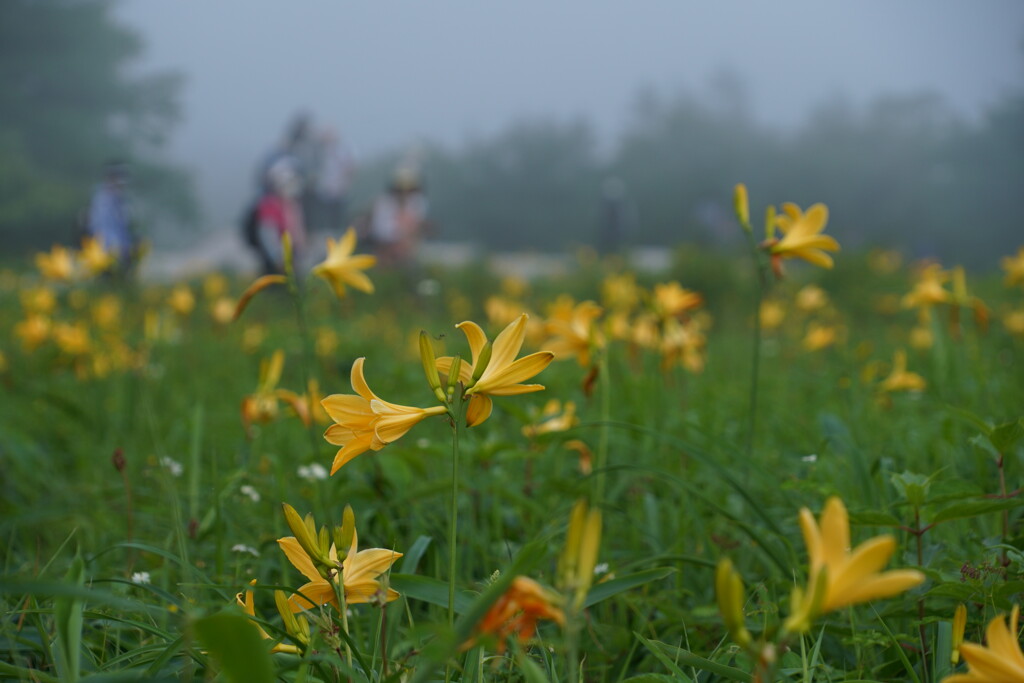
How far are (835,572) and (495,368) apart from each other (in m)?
0.35

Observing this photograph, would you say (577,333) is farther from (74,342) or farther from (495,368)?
(74,342)

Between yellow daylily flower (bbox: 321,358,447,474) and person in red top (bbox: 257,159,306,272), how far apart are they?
8.46 meters

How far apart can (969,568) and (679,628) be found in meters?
0.42

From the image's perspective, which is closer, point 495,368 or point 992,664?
point 992,664

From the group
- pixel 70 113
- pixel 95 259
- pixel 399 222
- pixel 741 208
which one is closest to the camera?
pixel 741 208

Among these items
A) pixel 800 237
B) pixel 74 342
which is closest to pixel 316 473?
pixel 800 237

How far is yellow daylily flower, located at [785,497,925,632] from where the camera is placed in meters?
0.44

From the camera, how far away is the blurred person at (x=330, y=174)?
43.3 feet

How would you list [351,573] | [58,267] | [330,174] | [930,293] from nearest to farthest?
1. [351,573]
2. [930,293]
3. [58,267]
4. [330,174]

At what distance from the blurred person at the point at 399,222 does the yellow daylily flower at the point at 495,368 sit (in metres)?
9.92

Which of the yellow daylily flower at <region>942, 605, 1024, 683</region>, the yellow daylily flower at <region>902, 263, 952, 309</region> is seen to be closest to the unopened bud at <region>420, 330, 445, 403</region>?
the yellow daylily flower at <region>942, 605, 1024, 683</region>

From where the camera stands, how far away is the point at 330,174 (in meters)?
13.2

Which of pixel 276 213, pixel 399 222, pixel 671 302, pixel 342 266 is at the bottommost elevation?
pixel 671 302

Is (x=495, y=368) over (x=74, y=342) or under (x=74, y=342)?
over
